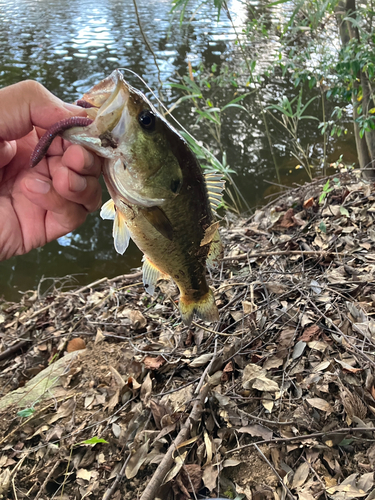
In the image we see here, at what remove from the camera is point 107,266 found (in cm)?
597

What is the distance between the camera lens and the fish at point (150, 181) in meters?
1.40

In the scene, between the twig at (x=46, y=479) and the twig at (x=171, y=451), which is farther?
the twig at (x=46, y=479)

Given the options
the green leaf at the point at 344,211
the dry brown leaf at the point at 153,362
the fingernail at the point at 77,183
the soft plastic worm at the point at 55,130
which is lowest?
the dry brown leaf at the point at 153,362

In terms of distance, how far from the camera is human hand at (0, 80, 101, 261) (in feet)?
5.25

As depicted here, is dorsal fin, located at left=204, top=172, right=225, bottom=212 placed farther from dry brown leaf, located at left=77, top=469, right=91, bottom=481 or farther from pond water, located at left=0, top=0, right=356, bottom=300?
pond water, located at left=0, top=0, right=356, bottom=300

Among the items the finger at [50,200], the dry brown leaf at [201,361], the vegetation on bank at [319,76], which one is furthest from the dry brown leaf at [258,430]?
the vegetation on bank at [319,76]

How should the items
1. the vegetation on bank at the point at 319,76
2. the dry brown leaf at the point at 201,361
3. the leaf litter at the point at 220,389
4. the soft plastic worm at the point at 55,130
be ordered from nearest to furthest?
the soft plastic worm at the point at 55,130
the leaf litter at the point at 220,389
the dry brown leaf at the point at 201,361
the vegetation on bank at the point at 319,76

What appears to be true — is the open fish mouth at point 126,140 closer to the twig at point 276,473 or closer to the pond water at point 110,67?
the twig at point 276,473

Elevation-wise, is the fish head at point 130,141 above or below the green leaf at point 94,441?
above

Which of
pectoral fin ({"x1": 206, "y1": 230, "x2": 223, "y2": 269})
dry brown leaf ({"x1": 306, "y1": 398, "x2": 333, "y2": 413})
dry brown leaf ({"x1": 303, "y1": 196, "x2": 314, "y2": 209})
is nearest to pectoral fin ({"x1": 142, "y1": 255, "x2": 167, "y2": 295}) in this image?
pectoral fin ({"x1": 206, "y1": 230, "x2": 223, "y2": 269})

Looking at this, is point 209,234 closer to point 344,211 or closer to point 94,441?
point 94,441

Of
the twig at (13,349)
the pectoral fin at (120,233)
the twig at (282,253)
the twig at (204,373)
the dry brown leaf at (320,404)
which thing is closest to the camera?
the pectoral fin at (120,233)

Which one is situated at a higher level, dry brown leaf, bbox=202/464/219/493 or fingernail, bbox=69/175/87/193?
fingernail, bbox=69/175/87/193

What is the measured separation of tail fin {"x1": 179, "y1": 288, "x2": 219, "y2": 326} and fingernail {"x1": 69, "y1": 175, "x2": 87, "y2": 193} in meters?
0.84
